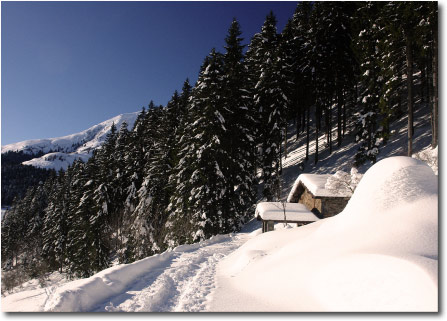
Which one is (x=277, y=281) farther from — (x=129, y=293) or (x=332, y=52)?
(x=332, y=52)

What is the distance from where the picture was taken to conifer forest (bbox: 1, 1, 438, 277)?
14.9 m

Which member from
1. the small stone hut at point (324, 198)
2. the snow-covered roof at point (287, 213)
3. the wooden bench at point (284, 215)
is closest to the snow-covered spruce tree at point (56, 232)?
the wooden bench at point (284, 215)

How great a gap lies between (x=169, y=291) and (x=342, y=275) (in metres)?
4.00

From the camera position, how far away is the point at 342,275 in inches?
166

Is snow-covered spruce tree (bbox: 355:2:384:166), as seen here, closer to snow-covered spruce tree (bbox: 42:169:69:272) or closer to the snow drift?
the snow drift

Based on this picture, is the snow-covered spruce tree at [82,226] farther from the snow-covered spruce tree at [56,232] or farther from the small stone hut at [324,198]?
the small stone hut at [324,198]

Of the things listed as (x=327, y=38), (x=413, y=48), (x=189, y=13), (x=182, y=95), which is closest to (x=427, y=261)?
(x=189, y=13)

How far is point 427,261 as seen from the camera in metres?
3.60

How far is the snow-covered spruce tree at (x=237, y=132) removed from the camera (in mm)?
19594

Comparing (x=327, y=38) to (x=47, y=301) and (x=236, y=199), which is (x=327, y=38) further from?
(x=47, y=301)

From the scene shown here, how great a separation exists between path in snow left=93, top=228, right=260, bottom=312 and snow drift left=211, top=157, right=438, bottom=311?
0.49 m

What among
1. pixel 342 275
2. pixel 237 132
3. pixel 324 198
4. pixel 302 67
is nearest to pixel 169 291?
pixel 342 275

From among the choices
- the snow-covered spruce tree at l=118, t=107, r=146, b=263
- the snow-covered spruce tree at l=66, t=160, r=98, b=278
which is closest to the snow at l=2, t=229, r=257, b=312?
the snow-covered spruce tree at l=118, t=107, r=146, b=263

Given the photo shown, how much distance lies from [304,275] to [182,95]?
29.4 meters
